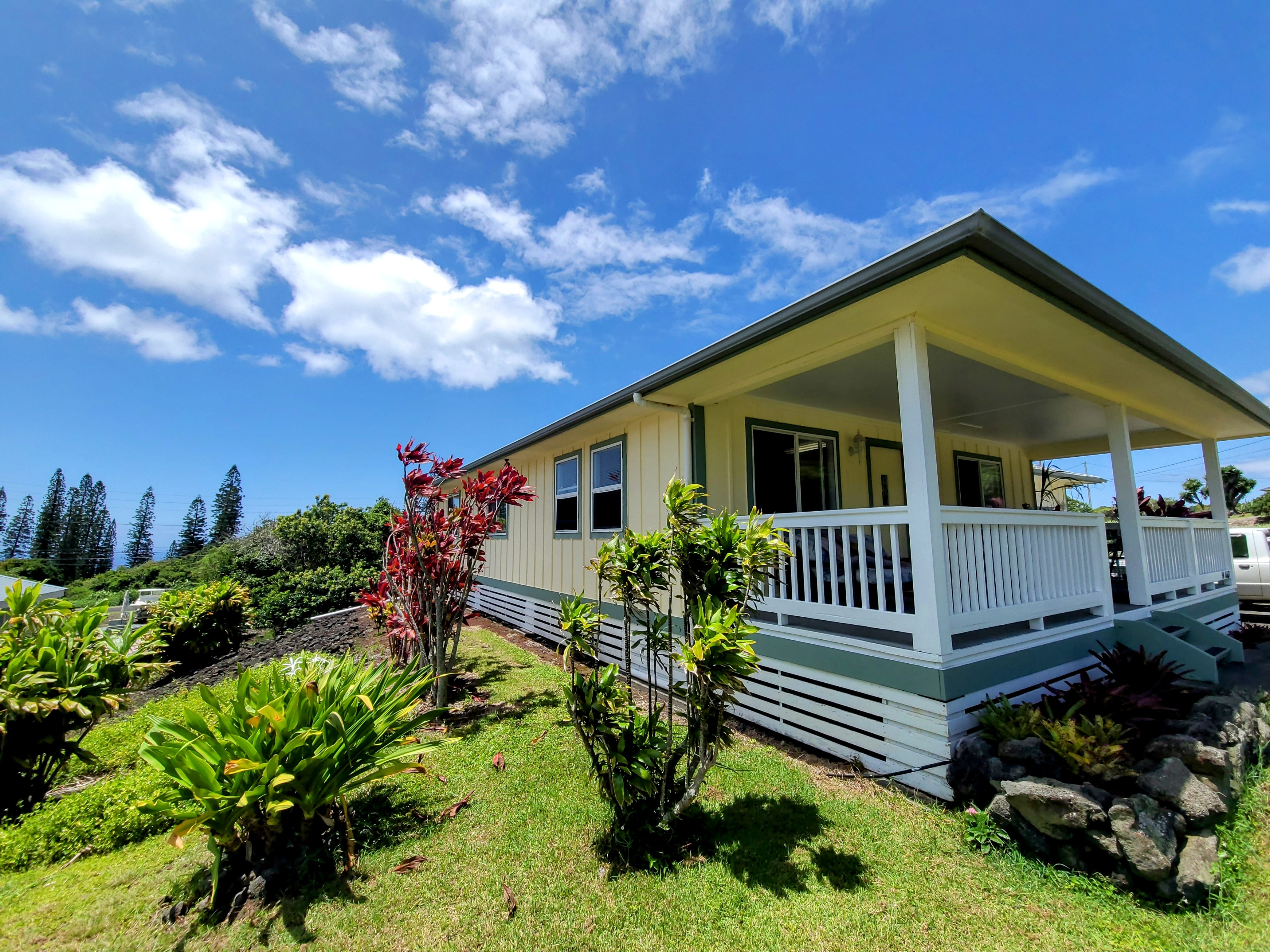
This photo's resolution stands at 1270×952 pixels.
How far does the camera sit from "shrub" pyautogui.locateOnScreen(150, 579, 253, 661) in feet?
28.6

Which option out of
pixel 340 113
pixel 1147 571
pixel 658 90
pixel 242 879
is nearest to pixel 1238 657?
pixel 1147 571

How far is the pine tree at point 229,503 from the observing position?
58.6m

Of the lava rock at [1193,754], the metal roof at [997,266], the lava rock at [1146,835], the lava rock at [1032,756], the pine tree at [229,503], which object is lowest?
the lava rock at [1146,835]

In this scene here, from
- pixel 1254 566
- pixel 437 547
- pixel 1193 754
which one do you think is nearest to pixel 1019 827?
pixel 1193 754

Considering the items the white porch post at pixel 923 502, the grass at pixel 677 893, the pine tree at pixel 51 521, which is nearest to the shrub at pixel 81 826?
the grass at pixel 677 893

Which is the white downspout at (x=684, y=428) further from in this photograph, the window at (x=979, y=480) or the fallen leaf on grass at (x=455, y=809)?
the window at (x=979, y=480)

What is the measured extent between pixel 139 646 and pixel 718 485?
6096 mm

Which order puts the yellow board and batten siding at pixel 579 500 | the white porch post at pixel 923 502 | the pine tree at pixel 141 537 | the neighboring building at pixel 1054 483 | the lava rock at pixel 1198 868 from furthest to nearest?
the pine tree at pixel 141 537, the neighboring building at pixel 1054 483, the yellow board and batten siding at pixel 579 500, the white porch post at pixel 923 502, the lava rock at pixel 1198 868

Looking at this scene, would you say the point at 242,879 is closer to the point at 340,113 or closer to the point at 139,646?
the point at 139,646

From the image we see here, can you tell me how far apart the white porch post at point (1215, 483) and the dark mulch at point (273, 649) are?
13.8 meters

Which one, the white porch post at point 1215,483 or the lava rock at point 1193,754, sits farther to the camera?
the white porch post at point 1215,483

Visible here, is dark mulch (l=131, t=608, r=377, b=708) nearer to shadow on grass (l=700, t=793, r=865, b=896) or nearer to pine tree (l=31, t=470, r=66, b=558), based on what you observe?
shadow on grass (l=700, t=793, r=865, b=896)

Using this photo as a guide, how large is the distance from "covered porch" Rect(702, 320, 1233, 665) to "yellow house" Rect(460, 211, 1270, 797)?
0.03 meters

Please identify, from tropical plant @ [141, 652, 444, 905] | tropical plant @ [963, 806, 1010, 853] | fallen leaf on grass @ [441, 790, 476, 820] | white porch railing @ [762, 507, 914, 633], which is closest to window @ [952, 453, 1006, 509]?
white porch railing @ [762, 507, 914, 633]
